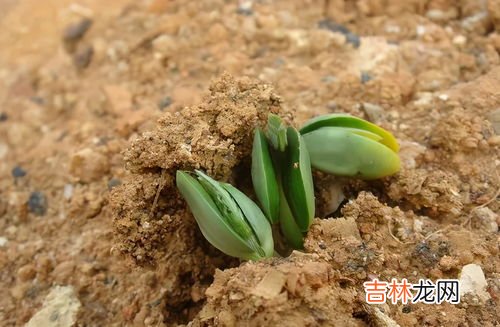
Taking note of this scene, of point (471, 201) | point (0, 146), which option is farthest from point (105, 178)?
point (471, 201)

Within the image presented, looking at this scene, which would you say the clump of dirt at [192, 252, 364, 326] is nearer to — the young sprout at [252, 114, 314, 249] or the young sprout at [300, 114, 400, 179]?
the young sprout at [252, 114, 314, 249]

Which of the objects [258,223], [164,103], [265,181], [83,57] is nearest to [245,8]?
[164,103]

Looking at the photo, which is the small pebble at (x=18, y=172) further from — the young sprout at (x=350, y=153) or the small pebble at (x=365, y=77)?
the small pebble at (x=365, y=77)

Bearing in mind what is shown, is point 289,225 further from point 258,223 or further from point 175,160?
point 175,160

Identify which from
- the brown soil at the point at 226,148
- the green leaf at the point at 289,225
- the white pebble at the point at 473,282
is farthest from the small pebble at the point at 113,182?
the white pebble at the point at 473,282

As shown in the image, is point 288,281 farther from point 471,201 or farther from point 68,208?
point 68,208

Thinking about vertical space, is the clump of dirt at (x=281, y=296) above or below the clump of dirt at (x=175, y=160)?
below

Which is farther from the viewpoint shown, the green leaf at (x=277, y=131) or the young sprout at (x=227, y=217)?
the green leaf at (x=277, y=131)

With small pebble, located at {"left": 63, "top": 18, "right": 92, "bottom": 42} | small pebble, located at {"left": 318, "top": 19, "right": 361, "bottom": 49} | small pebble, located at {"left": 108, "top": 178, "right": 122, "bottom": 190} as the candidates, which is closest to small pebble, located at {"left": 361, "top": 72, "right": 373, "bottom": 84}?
small pebble, located at {"left": 318, "top": 19, "right": 361, "bottom": 49}
